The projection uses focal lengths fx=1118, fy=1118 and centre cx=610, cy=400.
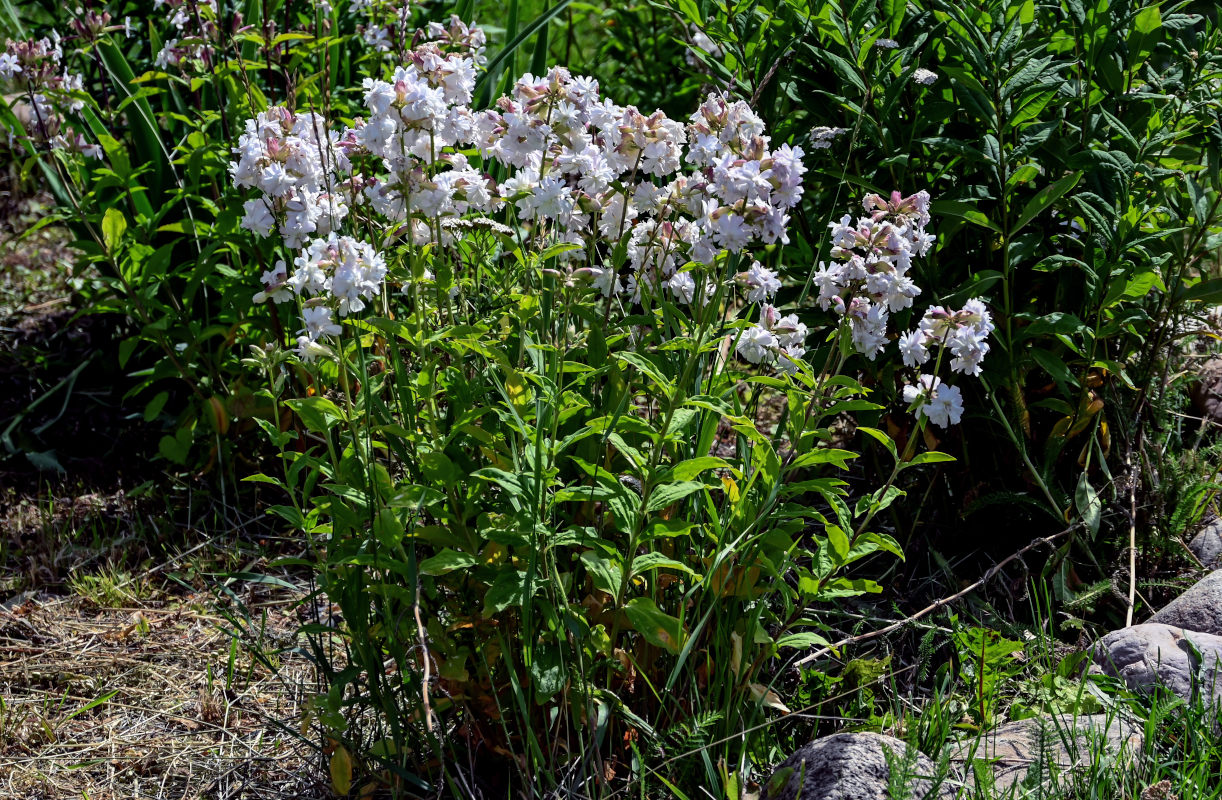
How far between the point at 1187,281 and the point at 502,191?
168 cm

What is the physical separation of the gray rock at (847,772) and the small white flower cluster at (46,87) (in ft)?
7.42

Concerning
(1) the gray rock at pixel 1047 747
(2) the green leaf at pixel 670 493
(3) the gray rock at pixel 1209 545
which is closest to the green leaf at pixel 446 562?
(2) the green leaf at pixel 670 493

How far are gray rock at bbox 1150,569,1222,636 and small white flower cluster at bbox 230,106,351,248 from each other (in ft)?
6.00

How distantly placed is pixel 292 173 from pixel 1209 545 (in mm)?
2211

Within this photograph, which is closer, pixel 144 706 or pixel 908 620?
pixel 908 620

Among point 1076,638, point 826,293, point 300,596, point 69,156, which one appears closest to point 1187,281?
point 1076,638

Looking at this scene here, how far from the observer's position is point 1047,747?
1826 millimetres

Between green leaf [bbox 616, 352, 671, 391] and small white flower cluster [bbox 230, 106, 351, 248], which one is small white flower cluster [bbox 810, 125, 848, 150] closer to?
green leaf [bbox 616, 352, 671, 391]

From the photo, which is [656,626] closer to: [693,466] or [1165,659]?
[693,466]

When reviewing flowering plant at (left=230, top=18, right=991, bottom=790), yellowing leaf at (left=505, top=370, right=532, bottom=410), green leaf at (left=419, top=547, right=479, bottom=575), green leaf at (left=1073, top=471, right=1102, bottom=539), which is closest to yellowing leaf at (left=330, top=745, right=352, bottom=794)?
flowering plant at (left=230, top=18, right=991, bottom=790)

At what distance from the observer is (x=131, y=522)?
3107mm

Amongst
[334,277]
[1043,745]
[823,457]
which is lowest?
[1043,745]

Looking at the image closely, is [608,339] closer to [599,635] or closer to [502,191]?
[502,191]

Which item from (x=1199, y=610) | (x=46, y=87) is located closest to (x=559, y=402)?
(x=1199, y=610)
